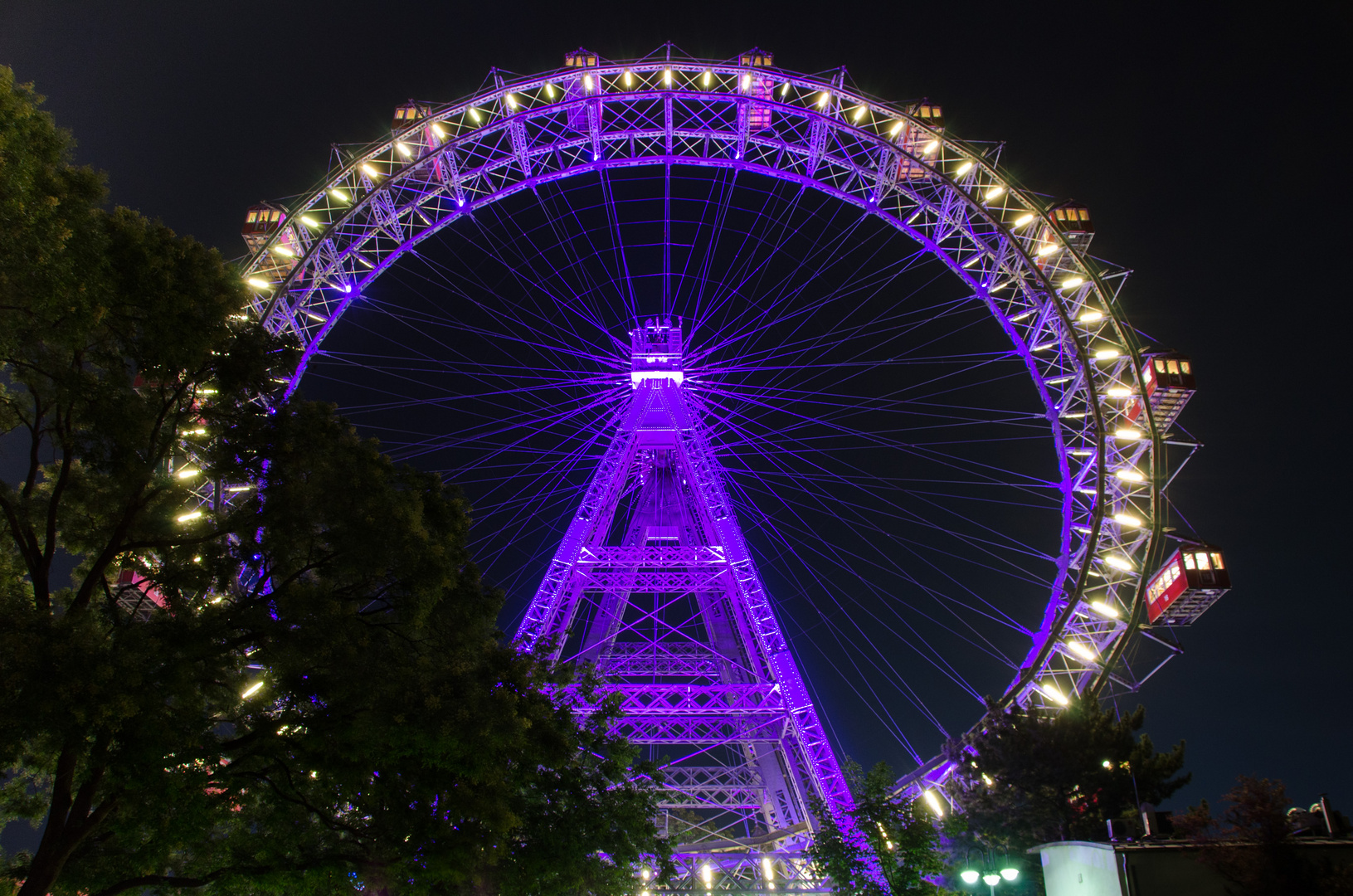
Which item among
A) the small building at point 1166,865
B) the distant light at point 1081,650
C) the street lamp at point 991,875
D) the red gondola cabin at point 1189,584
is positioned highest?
the red gondola cabin at point 1189,584

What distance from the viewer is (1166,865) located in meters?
14.8

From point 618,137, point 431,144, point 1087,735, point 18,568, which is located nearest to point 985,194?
point 618,137

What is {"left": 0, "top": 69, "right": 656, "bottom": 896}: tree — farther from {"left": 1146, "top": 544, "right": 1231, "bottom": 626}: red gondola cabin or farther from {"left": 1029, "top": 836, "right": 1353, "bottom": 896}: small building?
{"left": 1146, "top": 544, "right": 1231, "bottom": 626}: red gondola cabin

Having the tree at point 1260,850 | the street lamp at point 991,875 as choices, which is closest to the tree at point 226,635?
the street lamp at point 991,875

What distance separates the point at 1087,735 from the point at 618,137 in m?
21.9

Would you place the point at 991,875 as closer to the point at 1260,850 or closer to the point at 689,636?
the point at 1260,850

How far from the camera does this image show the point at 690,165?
26.9 meters

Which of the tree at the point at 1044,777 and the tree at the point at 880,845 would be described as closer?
the tree at the point at 880,845

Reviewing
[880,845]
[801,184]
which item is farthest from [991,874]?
[801,184]

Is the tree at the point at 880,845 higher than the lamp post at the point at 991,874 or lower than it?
→ higher

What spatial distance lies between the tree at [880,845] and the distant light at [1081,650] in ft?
20.3

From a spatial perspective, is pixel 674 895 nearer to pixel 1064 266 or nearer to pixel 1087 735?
pixel 1087 735

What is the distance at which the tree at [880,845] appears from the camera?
662 inches

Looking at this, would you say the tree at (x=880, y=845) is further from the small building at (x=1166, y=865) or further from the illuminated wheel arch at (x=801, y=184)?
the illuminated wheel arch at (x=801, y=184)
